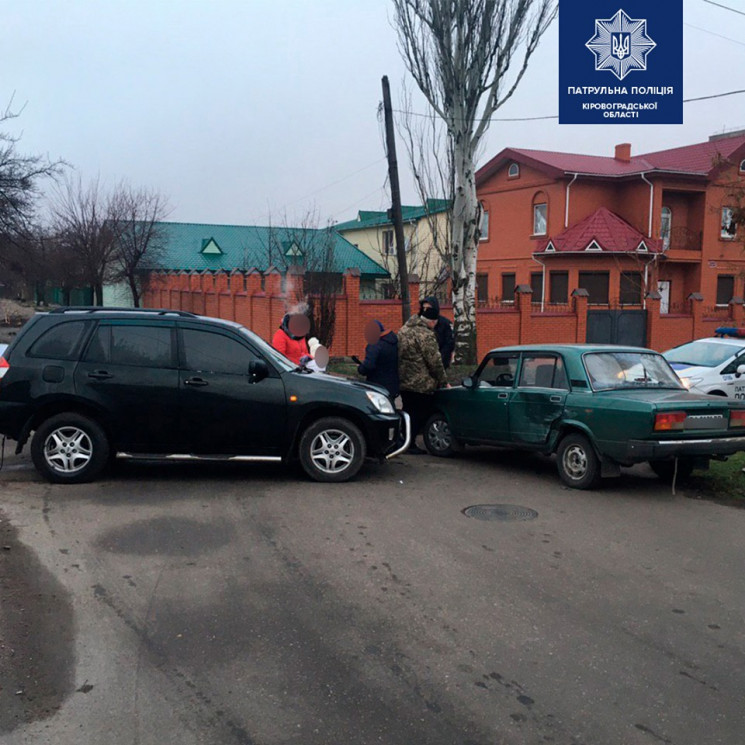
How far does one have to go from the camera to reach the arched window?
37.1m

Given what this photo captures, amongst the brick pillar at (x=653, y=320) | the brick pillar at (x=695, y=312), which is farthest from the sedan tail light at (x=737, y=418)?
the brick pillar at (x=695, y=312)

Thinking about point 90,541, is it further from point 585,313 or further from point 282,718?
point 585,313

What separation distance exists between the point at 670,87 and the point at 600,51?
144 cm

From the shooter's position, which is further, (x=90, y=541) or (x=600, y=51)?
(x=600, y=51)

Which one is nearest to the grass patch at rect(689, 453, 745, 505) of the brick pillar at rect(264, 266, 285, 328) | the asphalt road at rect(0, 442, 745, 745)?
the asphalt road at rect(0, 442, 745, 745)

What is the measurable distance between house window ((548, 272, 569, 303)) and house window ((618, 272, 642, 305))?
2.24 m

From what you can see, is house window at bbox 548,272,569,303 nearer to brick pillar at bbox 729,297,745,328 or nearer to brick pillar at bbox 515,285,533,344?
brick pillar at bbox 729,297,745,328

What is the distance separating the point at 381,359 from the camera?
9922 mm

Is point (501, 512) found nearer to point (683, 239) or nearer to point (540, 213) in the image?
point (540, 213)

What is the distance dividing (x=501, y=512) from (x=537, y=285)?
30844mm

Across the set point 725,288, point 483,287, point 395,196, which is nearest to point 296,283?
point 395,196

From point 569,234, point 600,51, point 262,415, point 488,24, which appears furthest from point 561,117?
point 569,234

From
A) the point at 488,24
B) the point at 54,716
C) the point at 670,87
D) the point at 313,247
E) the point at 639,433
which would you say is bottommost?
the point at 54,716

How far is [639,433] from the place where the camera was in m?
7.85
